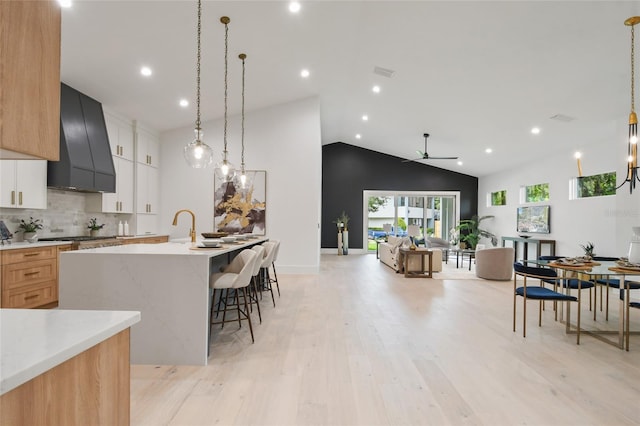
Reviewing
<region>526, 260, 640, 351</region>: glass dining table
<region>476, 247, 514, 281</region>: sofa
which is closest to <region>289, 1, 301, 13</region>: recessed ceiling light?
<region>526, 260, 640, 351</region>: glass dining table

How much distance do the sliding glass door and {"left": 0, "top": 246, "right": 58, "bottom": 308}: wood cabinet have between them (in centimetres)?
888

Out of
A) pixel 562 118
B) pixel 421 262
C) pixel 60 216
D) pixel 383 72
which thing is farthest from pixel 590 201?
pixel 60 216

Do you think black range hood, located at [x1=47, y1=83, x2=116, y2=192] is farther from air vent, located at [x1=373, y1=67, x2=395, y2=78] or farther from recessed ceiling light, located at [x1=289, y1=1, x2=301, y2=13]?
air vent, located at [x1=373, y1=67, x2=395, y2=78]

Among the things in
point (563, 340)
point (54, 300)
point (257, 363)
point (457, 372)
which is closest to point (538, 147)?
point (563, 340)

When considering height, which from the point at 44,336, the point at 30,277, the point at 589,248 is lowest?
the point at 30,277

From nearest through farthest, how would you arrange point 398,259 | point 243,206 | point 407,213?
1. point 243,206
2. point 398,259
3. point 407,213

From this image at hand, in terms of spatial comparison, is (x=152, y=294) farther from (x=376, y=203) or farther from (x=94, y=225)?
(x=376, y=203)

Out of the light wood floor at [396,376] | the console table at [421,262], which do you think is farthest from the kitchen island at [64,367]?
the console table at [421,262]

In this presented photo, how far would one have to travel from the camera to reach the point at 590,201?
22.3ft

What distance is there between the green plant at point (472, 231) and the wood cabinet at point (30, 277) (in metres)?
10.5

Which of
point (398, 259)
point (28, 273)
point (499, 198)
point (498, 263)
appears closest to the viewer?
point (28, 273)

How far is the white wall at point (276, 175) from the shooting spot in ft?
23.2

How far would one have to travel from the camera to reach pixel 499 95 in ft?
18.9

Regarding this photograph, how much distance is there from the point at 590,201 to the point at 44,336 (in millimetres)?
8550
